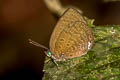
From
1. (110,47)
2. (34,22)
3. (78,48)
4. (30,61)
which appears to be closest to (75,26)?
(78,48)

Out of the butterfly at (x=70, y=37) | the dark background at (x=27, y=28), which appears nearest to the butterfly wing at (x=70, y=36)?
the butterfly at (x=70, y=37)

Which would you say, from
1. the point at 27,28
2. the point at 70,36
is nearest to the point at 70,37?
the point at 70,36

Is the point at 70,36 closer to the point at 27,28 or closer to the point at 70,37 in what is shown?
the point at 70,37

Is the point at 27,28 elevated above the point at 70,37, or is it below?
above

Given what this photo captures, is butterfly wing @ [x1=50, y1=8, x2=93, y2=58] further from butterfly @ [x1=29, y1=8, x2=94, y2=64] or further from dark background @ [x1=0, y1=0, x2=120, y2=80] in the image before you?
dark background @ [x1=0, y1=0, x2=120, y2=80]

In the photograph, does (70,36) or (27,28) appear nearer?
(70,36)

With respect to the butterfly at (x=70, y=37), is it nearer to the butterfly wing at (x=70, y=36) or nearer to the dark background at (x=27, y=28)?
the butterfly wing at (x=70, y=36)

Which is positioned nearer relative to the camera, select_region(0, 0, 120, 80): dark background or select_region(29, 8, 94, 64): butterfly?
select_region(29, 8, 94, 64): butterfly

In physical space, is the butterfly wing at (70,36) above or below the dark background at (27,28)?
below

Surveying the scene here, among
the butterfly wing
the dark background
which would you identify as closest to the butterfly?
the butterfly wing
